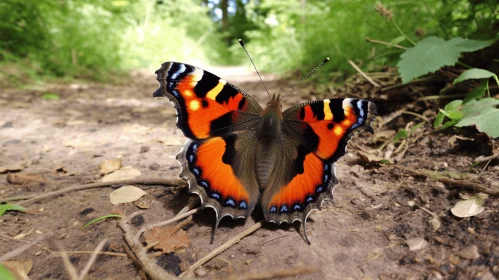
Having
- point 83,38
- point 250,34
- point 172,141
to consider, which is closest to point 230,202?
point 172,141

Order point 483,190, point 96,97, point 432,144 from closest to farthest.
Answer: point 483,190 < point 432,144 < point 96,97

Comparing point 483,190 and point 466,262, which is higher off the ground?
point 483,190

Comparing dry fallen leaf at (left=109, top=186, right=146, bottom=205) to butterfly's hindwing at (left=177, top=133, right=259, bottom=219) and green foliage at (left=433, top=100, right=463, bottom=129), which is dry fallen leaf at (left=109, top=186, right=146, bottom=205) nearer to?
butterfly's hindwing at (left=177, top=133, right=259, bottom=219)

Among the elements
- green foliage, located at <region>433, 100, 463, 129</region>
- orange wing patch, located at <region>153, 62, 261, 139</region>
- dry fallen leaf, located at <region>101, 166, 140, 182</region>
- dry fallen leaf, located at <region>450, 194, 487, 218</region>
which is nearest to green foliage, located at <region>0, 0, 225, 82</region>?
dry fallen leaf, located at <region>101, 166, 140, 182</region>

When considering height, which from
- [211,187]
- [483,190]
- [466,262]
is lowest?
[466,262]

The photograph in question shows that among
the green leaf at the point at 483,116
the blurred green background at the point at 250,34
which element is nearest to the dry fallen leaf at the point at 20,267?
the green leaf at the point at 483,116

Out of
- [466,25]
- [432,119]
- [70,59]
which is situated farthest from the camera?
[70,59]

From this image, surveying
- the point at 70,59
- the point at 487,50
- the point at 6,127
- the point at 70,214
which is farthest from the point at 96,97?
the point at 487,50

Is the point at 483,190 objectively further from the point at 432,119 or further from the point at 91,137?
the point at 91,137
